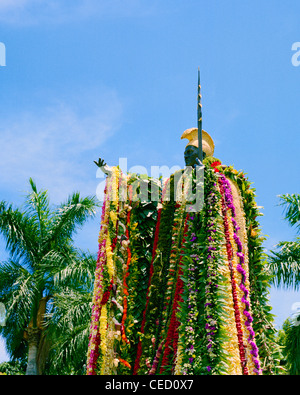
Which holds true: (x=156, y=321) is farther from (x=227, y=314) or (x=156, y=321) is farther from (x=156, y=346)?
(x=227, y=314)

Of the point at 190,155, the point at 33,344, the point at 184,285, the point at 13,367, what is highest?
the point at 190,155

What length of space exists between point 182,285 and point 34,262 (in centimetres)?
996

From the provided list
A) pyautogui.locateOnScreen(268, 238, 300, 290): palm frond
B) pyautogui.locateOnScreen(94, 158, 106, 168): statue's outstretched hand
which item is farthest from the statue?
pyautogui.locateOnScreen(268, 238, 300, 290): palm frond

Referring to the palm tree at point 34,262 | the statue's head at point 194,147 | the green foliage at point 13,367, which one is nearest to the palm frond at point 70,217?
the palm tree at point 34,262

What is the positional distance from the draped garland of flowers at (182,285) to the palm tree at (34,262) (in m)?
7.58

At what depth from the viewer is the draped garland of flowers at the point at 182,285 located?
466 centimetres

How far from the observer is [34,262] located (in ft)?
47.1

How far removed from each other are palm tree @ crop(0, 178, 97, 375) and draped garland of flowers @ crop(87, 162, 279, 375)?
7.58 metres

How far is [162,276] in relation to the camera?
5672 millimetres

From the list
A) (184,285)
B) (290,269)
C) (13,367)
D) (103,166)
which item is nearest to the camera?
(184,285)

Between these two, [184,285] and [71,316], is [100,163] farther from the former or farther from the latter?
[71,316]

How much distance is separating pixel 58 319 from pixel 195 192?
8.61 meters

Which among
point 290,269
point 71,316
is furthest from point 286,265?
point 71,316
